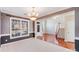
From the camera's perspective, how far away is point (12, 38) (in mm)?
1758

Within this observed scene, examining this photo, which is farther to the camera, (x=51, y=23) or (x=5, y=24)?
(x=51, y=23)

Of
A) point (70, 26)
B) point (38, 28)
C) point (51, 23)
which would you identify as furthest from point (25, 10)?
point (70, 26)

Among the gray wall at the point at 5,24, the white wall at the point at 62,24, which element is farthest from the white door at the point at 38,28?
the gray wall at the point at 5,24

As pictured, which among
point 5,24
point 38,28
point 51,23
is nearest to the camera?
point 5,24

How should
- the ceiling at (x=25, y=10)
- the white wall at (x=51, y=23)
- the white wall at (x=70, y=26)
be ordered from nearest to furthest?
the ceiling at (x=25, y=10)
the white wall at (x=70, y=26)
the white wall at (x=51, y=23)

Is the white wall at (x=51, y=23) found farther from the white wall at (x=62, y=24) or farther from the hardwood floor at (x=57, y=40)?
the hardwood floor at (x=57, y=40)

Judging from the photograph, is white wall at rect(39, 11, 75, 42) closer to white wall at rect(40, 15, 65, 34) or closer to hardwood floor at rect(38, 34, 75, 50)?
white wall at rect(40, 15, 65, 34)

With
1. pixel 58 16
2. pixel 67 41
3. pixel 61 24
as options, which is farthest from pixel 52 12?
pixel 67 41

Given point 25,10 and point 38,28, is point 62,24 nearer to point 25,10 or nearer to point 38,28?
point 38,28

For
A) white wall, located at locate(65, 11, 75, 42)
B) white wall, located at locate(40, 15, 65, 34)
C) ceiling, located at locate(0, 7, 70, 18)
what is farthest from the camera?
white wall, located at locate(40, 15, 65, 34)

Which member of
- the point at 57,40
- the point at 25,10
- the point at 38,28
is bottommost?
the point at 57,40

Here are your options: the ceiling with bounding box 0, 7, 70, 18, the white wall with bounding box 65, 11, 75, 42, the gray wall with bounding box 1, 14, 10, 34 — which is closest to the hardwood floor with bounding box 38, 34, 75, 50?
the white wall with bounding box 65, 11, 75, 42

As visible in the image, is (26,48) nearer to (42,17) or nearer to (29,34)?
(29,34)

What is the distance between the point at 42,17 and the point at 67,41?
2.56 ft
